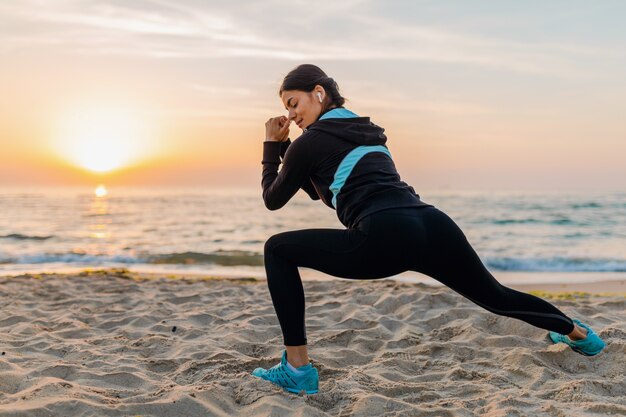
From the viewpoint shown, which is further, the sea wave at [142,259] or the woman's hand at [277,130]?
the sea wave at [142,259]

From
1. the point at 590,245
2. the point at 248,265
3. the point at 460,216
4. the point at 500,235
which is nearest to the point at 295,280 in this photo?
the point at 248,265

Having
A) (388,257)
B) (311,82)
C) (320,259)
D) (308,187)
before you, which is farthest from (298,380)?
(311,82)

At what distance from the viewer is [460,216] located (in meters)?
24.5

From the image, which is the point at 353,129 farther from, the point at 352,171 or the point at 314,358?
the point at 314,358

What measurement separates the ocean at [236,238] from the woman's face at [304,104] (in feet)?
21.0

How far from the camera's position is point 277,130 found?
318 cm

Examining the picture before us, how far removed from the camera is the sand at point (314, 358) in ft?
9.56

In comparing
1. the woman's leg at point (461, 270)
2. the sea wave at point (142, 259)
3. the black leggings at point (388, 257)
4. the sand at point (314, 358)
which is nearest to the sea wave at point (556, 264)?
the sea wave at point (142, 259)

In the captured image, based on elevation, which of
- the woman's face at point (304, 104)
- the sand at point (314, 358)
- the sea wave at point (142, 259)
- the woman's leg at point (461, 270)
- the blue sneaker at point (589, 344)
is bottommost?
the sea wave at point (142, 259)

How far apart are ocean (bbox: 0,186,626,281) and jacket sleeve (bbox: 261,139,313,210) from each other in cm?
627

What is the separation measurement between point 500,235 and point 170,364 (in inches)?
633

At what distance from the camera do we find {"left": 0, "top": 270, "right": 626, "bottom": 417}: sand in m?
2.91

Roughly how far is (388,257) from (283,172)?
0.69 metres

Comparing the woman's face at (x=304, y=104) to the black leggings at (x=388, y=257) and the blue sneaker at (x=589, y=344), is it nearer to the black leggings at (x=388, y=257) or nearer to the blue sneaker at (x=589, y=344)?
the black leggings at (x=388, y=257)
